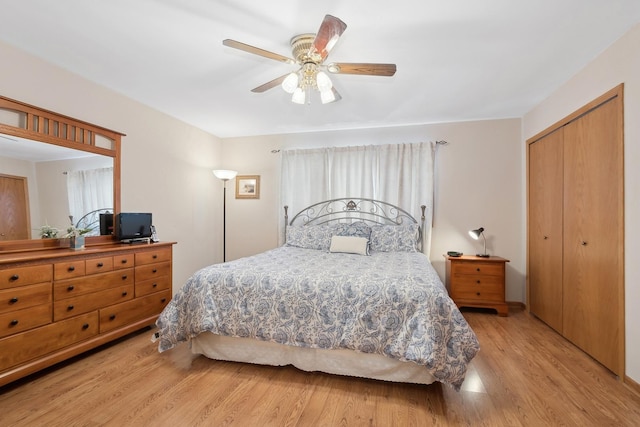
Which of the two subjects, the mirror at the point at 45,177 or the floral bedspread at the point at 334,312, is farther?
the mirror at the point at 45,177

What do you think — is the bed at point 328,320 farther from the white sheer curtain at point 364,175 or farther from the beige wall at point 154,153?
the beige wall at point 154,153

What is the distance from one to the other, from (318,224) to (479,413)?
286cm

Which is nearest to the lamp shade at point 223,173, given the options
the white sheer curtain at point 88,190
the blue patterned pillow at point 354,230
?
the white sheer curtain at point 88,190

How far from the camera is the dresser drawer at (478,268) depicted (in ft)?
10.8

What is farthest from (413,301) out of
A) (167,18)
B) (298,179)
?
(298,179)

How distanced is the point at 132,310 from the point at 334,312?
1963 mm

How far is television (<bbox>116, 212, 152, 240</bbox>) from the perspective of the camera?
9.24 feet

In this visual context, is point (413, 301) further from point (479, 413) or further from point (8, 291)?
point (8, 291)

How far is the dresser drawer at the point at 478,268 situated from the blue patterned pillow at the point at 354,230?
1.09m

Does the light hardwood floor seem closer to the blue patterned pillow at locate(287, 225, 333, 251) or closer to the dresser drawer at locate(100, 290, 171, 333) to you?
the dresser drawer at locate(100, 290, 171, 333)

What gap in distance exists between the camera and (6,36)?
205 centimetres

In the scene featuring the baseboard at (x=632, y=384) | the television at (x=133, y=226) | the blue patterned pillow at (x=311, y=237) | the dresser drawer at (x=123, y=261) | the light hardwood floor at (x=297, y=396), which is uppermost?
the television at (x=133, y=226)

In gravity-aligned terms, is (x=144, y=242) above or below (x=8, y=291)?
above

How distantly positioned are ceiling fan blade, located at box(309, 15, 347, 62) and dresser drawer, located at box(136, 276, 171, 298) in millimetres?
2556
